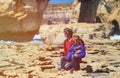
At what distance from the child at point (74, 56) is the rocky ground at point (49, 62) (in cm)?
7

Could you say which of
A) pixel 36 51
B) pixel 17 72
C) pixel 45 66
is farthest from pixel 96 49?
pixel 17 72

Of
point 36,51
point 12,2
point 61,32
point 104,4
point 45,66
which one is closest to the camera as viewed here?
point 45,66

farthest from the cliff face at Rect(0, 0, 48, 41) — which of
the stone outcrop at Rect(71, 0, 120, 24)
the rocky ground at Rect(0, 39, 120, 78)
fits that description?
the stone outcrop at Rect(71, 0, 120, 24)

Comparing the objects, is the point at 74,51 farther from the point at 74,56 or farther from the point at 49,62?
the point at 49,62

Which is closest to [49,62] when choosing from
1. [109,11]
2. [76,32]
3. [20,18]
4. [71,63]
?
[71,63]

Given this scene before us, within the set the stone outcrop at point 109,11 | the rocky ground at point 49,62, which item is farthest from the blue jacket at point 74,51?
the stone outcrop at point 109,11

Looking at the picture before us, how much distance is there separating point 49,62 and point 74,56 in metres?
0.63

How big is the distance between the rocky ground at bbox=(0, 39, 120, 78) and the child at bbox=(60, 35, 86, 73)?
0.07m

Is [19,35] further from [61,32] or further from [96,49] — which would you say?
[96,49]

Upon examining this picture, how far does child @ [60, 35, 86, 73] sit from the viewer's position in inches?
159

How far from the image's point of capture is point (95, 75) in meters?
3.98

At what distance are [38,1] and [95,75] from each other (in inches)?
222

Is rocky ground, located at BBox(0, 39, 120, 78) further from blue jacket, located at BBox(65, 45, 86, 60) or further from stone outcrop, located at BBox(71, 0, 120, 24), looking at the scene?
stone outcrop, located at BBox(71, 0, 120, 24)

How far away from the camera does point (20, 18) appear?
8.97m
